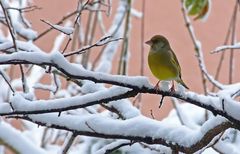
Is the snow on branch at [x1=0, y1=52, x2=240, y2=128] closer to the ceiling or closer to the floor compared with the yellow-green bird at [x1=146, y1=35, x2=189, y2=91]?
closer to the ceiling

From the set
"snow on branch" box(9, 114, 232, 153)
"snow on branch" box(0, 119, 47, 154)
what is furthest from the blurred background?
"snow on branch" box(9, 114, 232, 153)

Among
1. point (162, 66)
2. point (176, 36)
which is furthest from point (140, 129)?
point (176, 36)

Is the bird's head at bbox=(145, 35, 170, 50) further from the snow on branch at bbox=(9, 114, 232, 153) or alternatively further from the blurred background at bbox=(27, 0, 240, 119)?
the blurred background at bbox=(27, 0, 240, 119)

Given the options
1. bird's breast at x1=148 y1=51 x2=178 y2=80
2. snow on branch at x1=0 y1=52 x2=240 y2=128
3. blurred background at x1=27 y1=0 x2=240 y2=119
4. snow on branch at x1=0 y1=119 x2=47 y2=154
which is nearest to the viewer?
snow on branch at x1=0 y1=52 x2=240 y2=128

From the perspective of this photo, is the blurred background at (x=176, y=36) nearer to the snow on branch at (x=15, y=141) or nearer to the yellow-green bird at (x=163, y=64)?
the yellow-green bird at (x=163, y=64)

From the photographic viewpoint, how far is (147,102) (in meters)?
2.32

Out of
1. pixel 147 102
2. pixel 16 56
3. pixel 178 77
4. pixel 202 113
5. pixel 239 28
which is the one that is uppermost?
pixel 16 56

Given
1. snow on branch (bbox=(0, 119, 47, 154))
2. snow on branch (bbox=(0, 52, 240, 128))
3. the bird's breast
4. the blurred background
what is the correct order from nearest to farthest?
snow on branch (bbox=(0, 52, 240, 128)) < snow on branch (bbox=(0, 119, 47, 154)) < the bird's breast < the blurred background

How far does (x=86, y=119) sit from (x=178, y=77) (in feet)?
0.97

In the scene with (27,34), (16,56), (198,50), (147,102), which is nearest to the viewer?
(16,56)

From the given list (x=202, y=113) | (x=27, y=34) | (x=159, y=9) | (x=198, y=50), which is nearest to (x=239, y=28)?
(x=159, y=9)

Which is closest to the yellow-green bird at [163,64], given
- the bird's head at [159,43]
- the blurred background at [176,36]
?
the bird's head at [159,43]

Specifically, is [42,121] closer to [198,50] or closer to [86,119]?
[86,119]

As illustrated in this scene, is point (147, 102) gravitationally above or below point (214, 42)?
below
